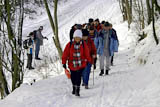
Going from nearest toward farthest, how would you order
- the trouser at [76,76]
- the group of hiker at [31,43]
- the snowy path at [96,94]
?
the snowy path at [96,94]
the trouser at [76,76]
the group of hiker at [31,43]

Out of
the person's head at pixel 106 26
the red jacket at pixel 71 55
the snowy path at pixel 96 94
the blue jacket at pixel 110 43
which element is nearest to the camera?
the snowy path at pixel 96 94

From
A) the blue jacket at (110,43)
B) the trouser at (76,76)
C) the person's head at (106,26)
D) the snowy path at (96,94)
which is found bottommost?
the snowy path at (96,94)

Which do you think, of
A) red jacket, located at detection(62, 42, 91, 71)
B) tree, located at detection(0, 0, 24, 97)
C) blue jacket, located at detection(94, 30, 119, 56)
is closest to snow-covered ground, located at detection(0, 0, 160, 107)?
tree, located at detection(0, 0, 24, 97)

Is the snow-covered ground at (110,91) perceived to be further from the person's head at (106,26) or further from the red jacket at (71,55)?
the person's head at (106,26)

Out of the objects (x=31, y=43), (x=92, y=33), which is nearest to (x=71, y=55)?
(x=92, y=33)

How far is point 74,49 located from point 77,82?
0.79m

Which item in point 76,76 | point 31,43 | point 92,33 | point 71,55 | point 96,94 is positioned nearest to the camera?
point 71,55

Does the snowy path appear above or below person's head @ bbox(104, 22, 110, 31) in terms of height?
below

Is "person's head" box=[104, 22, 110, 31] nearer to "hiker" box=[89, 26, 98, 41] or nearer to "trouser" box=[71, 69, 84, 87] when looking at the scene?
"hiker" box=[89, 26, 98, 41]

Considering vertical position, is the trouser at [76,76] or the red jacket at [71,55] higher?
the red jacket at [71,55]

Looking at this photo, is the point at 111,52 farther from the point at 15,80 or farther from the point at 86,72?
the point at 15,80

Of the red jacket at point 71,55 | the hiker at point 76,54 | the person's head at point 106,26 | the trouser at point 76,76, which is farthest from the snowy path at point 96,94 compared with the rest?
the person's head at point 106,26

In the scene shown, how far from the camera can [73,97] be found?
19.4 ft

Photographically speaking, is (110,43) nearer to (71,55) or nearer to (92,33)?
(92,33)
